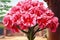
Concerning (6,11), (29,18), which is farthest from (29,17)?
(6,11)

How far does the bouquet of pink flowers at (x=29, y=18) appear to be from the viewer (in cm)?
109

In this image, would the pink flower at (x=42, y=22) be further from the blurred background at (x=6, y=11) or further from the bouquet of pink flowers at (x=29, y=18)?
the blurred background at (x=6, y=11)

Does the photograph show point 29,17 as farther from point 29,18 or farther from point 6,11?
point 6,11

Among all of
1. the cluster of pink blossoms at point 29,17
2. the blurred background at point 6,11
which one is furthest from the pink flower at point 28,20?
the blurred background at point 6,11

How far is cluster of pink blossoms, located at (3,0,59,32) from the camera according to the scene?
109 cm

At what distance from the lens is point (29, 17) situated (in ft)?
3.57

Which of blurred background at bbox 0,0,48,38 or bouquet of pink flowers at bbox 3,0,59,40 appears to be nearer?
bouquet of pink flowers at bbox 3,0,59,40

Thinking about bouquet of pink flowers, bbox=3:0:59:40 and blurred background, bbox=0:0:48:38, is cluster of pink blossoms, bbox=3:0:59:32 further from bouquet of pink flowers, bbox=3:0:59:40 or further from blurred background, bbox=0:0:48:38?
blurred background, bbox=0:0:48:38

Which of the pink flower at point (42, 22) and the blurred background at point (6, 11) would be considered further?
the blurred background at point (6, 11)

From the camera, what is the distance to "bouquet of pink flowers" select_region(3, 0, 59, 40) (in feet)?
3.57

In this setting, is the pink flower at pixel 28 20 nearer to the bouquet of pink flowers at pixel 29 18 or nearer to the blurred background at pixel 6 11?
the bouquet of pink flowers at pixel 29 18

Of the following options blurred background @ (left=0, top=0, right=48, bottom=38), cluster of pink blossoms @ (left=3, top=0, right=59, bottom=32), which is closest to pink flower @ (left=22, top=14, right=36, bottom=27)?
cluster of pink blossoms @ (left=3, top=0, right=59, bottom=32)

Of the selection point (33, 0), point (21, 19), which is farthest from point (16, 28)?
point (33, 0)

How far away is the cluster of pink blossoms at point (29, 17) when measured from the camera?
42.8 inches
